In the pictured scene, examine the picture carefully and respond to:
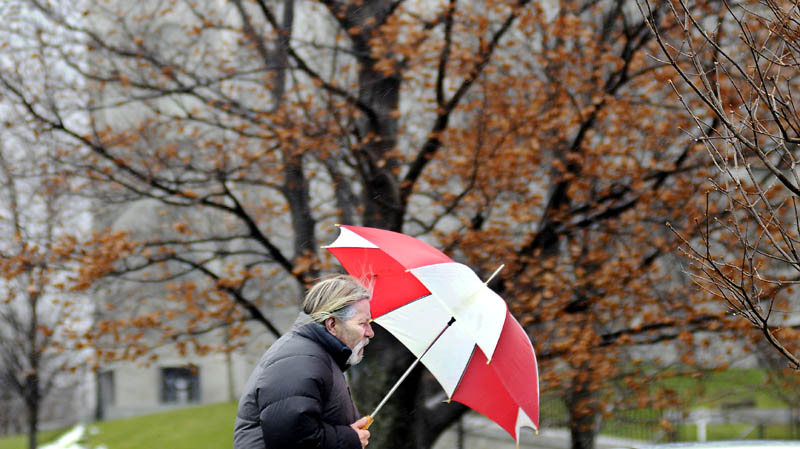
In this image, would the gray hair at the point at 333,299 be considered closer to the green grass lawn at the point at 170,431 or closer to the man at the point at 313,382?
the man at the point at 313,382

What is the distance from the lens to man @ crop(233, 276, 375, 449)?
9.87ft

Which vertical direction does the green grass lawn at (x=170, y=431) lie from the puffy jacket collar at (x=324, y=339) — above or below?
below

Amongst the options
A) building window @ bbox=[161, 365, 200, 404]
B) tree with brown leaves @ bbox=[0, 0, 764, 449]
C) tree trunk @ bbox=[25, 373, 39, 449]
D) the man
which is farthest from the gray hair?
building window @ bbox=[161, 365, 200, 404]

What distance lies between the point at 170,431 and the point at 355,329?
19.0m

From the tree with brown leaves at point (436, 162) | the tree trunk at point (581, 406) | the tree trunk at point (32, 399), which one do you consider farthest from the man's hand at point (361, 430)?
the tree trunk at point (32, 399)

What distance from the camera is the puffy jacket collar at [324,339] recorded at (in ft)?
10.6

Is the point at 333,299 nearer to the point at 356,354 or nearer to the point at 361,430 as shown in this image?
the point at 356,354

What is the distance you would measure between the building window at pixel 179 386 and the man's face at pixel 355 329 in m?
24.5

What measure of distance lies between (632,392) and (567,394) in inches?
30.4

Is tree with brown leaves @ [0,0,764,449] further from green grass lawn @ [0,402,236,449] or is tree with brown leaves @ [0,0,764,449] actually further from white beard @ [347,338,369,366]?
green grass lawn @ [0,402,236,449]

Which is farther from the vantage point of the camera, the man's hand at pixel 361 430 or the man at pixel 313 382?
the man's hand at pixel 361 430

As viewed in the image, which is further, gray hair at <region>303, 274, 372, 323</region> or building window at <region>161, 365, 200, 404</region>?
building window at <region>161, 365, 200, 404</region>

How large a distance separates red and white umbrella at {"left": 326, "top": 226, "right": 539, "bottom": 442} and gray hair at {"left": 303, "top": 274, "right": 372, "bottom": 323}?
15.0 inches

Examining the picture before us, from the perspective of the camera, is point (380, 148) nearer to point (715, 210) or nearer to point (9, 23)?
point (715, 210)
